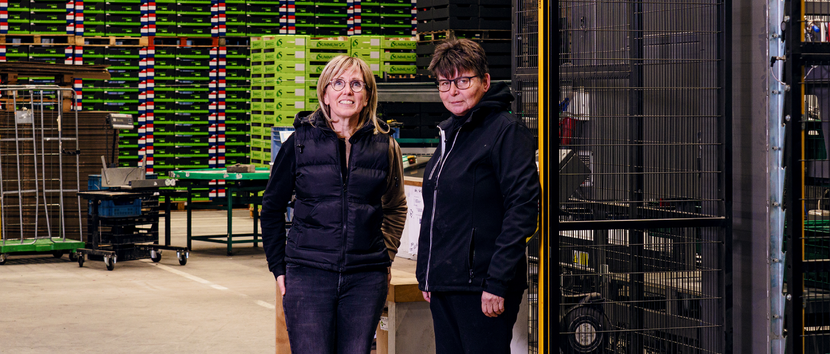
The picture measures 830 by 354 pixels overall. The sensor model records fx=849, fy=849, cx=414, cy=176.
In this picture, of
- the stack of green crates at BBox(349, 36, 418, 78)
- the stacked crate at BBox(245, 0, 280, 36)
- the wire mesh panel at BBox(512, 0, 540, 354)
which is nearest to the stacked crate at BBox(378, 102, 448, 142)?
the stack of green crates at BBox(349, 36, 418, 78)

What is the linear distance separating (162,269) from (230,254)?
1.17 meters

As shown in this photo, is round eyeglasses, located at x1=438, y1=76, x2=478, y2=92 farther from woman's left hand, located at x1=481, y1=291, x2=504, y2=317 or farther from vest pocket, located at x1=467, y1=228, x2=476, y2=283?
woman's left hand, located at x1=481, y1=291, x2=504, y2=317

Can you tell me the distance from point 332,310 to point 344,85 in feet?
2.58

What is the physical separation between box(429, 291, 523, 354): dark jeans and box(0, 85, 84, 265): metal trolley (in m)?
7.73

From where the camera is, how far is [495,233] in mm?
2822

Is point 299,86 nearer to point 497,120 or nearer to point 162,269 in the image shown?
point 162,269

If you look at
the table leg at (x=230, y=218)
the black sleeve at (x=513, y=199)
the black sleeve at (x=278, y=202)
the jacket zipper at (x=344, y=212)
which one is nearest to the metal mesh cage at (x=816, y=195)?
the black sleeve at (x=513, y=199)

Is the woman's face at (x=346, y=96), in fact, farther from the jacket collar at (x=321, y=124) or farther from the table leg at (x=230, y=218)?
the table leg at (x=230, y=218)

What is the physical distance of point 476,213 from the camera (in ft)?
9.26

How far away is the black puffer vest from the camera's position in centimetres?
293

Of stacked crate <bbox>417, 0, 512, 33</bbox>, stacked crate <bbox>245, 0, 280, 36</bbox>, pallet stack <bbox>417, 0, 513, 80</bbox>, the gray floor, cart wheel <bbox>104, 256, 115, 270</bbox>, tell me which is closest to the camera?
the gray floor

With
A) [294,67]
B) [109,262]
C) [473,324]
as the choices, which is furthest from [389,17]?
[473,324]

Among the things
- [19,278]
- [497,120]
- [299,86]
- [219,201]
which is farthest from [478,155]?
[219,201]

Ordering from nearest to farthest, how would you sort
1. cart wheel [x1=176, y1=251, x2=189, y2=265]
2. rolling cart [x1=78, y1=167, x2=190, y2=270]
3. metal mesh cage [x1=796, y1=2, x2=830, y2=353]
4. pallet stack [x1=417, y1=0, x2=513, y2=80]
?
metal mesh cage [x1=796, y1=2, x2=830, y2=353] < rolling cart [x1=78, y1=167, x2=190, y2=270] < cart wheel [x1=176, y1=251, x2=189, y2=265] < pallet stack [x1=417, y1=0, x2=513, y2=80]
